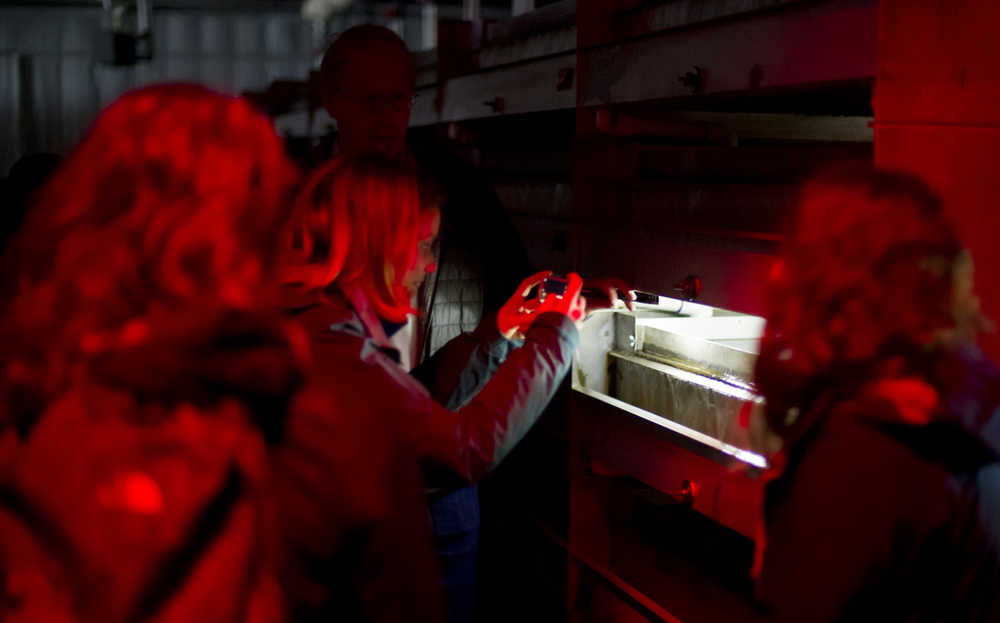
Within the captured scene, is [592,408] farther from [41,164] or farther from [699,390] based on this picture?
[41,164]

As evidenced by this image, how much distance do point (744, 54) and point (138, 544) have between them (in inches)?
65.8

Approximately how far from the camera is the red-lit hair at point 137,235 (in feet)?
3.80

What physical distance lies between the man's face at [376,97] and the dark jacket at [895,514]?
191 cm

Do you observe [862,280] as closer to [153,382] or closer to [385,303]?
[385,303]

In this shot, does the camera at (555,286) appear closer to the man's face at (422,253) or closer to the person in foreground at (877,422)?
the man's face at (422,253)

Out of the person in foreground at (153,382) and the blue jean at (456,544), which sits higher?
the person in foreground at (153,382)

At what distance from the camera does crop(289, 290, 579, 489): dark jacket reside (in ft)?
5.34

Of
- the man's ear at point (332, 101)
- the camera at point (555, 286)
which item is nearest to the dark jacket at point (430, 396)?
the camera at point (555, 286)

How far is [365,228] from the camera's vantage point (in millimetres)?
1870

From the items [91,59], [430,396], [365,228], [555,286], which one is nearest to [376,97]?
[555,286]

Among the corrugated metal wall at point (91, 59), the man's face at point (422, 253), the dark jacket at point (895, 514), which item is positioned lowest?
the dark jacket at point (895, 514)

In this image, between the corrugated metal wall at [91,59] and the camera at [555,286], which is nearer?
the camera at [555,286]

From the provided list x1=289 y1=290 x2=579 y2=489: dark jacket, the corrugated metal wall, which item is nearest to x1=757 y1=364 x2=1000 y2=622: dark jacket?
x1=289 y1=290 x2=579 y2=489: dark jacket

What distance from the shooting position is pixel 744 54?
7.05ft
